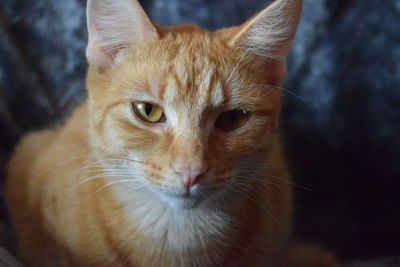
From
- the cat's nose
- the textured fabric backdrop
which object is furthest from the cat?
the textured fabric backdrop

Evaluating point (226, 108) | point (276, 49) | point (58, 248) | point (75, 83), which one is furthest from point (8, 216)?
point (276, 49)

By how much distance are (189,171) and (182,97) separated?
0.18 metres

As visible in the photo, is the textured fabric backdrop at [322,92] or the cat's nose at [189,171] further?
the textured fabric backdrop at [322,92]

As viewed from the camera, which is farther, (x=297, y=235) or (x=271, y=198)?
(x=297, y=235)

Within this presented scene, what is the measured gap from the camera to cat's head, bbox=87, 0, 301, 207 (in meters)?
1.18

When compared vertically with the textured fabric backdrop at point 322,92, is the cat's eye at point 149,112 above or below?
above

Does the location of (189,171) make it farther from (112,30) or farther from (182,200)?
(112,30)

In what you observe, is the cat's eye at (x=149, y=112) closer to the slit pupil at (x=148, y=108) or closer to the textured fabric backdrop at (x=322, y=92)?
the slit pupil at (x=148, y=108)

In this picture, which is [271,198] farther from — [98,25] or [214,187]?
[98,25]

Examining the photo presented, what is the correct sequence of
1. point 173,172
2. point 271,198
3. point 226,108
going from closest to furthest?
point 173,172, point 226,108, point 271,198

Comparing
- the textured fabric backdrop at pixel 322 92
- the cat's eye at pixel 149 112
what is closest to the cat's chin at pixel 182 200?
the cat's eye at pixel 149 112

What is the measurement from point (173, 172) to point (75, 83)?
1.01 metres

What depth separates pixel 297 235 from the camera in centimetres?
199

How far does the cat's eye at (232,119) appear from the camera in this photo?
127 cm
